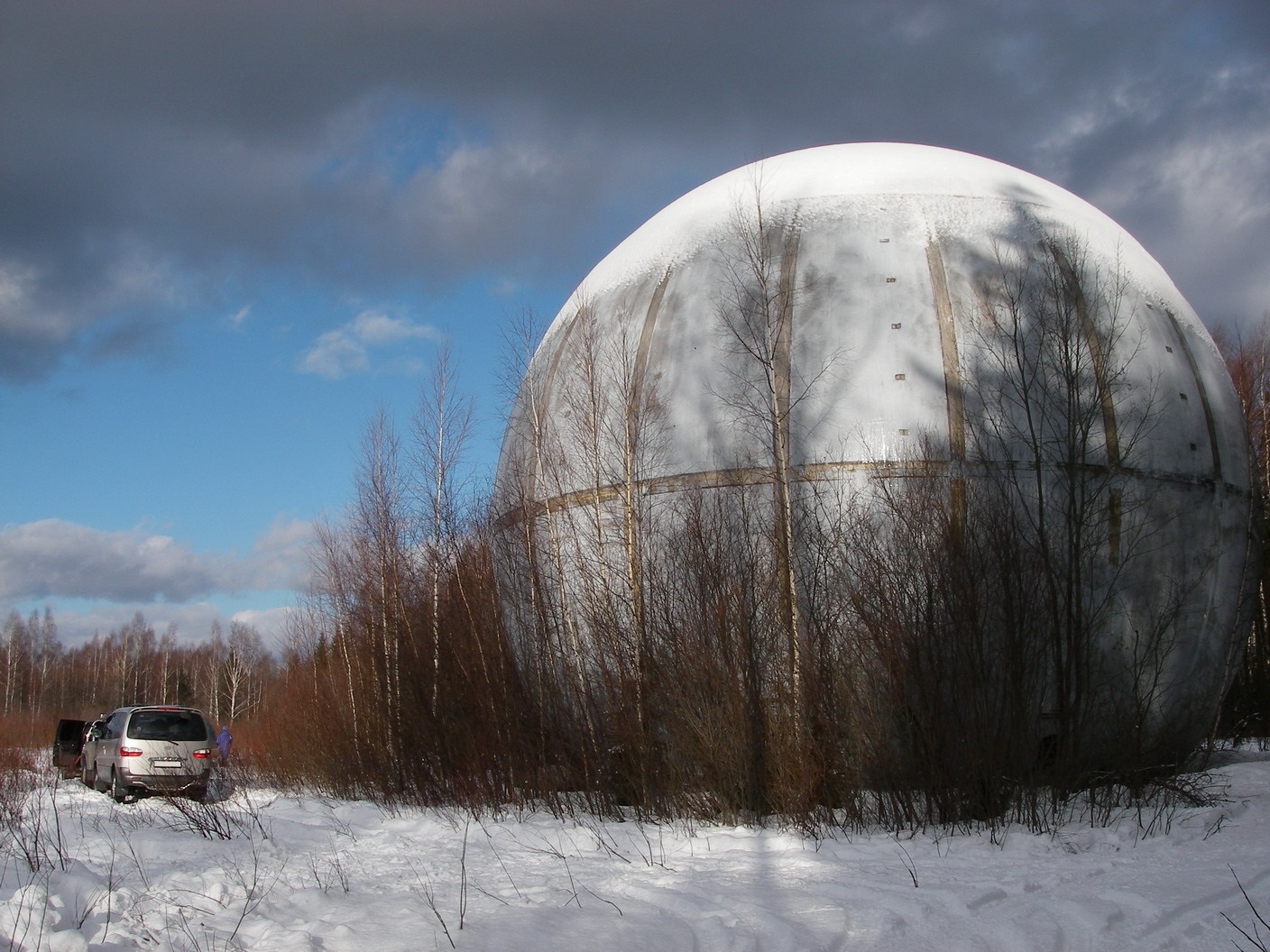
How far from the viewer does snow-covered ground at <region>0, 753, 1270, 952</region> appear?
16.6 feet

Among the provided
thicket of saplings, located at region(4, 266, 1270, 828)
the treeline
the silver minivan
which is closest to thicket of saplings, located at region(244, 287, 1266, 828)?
thicket of saplings, located at region(4, 266, 1270, 828)

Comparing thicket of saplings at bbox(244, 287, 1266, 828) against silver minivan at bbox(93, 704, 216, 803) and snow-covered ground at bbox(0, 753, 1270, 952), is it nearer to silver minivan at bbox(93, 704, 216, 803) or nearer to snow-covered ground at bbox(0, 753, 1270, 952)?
snow-covered ground at bbox(0, 753, 1270, 952)

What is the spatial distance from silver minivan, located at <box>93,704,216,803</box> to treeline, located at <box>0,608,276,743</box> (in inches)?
1770

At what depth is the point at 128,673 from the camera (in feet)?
240

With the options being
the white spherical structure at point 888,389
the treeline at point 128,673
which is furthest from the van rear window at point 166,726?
the treeline at point 128,673

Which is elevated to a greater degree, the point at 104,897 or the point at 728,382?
the point at 728,382

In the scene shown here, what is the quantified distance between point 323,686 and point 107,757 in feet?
10.9

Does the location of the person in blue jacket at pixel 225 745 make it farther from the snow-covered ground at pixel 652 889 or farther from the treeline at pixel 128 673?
the treeline at pixel 128 673

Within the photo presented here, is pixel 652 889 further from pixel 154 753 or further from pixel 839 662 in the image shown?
pixel 154 753

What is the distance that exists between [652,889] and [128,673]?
76.7 m

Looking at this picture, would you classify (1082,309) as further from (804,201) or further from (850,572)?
(850,572)

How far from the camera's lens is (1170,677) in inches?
406

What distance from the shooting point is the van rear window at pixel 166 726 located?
15312 millimetres

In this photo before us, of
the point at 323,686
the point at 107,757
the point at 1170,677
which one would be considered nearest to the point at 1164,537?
the point at 1170,677
